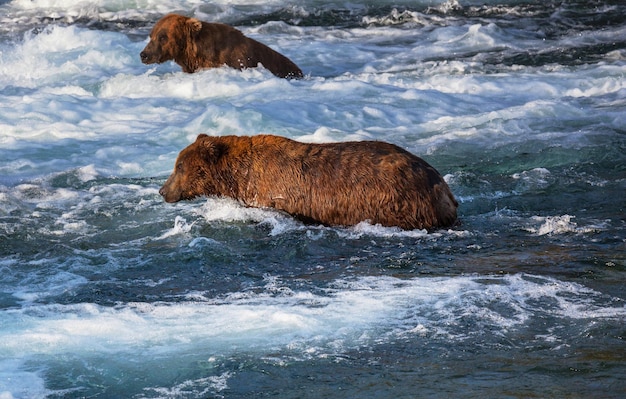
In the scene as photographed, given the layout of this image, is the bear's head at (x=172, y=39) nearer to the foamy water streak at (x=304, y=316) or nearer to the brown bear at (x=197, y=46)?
the brown bear at (x=197, y=46)

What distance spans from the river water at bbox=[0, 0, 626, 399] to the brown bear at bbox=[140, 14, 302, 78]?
0.21 meters

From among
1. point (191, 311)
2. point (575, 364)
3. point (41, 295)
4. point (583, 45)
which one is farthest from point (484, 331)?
point (583, 45)

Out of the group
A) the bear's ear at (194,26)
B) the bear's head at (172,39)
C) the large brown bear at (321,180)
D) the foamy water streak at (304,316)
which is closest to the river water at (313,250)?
the foamy water streak at (304,316)

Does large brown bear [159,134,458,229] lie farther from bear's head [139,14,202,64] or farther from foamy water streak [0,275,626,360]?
bear's head [139,14,202,64]

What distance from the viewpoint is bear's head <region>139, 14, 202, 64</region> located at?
591 inches

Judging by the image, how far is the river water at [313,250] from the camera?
5.61m

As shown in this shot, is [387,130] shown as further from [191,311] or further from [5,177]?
[191,311]

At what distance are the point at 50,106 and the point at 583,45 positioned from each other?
991cm

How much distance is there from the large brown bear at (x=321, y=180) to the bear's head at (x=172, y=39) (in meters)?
6.25

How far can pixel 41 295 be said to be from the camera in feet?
22.9

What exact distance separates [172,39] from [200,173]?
6.59 m

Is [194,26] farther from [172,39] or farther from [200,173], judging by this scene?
[200,173]

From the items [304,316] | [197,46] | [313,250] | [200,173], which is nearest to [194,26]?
[197,46]

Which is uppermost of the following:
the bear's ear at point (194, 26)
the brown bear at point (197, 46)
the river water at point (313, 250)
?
the bear's ear at point (194, 26)
